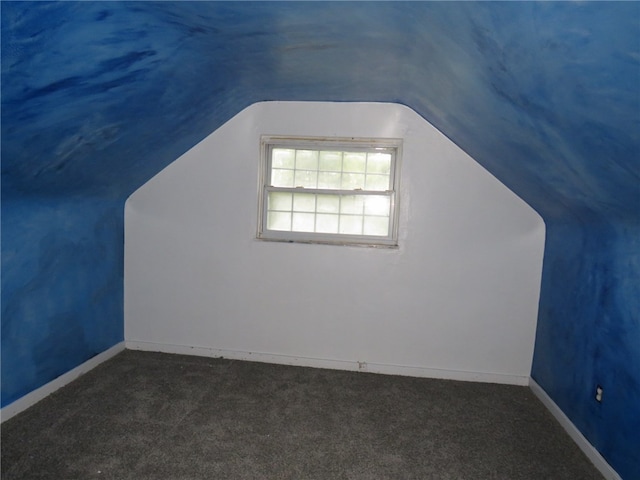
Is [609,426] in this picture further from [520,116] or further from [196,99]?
[196,99]

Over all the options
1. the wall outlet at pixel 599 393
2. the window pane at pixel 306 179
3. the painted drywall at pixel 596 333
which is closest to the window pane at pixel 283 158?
the window pane at pixel 306 179

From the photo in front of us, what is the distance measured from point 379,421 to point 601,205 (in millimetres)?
1836

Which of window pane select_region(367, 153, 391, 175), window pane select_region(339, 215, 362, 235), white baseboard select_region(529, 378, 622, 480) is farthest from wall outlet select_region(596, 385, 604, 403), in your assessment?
window pane select_region(367, 153, 391, 175)

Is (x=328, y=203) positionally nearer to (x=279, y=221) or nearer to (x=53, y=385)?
(x=279, y=221)

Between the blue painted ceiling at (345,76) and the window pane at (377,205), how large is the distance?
0.80 m

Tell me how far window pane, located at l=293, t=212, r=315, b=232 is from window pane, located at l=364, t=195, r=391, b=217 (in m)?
0.48

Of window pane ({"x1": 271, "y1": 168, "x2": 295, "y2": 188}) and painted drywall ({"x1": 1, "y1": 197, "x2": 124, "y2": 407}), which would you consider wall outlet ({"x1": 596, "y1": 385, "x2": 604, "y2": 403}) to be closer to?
window pane ({"x1": 271, "y1": 168, "x2": 295, "y2": 188})

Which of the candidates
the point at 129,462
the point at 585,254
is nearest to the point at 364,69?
the point at 585,254

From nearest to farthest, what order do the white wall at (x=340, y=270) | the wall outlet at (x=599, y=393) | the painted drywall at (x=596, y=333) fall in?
the painted drywall at (x=596, y=333)
the wall outlet at (x=599, y=393)
the white wall at (x=340, y=270)

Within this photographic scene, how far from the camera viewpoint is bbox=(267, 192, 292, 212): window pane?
10.9ft

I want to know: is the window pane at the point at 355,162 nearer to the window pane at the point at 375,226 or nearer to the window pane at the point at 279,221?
the window pane at the point at 375,226

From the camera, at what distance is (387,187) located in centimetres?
318

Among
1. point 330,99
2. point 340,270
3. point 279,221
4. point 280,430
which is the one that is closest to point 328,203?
point 279,221

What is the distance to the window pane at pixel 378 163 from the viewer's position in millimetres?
3186
